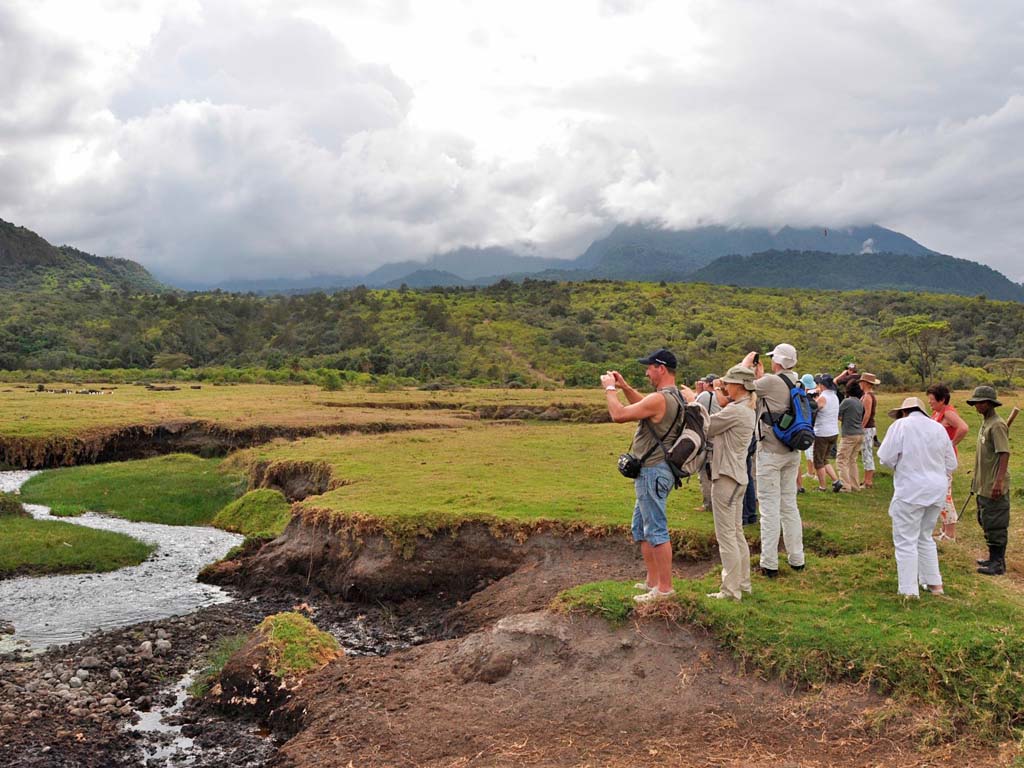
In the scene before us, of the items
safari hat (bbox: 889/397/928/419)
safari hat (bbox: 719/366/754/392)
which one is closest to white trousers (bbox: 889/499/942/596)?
safari hat (bbox: 889/397/928/419)

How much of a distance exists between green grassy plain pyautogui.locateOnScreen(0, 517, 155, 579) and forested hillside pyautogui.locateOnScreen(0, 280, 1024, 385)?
164 ft

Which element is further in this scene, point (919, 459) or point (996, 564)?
point (996, 564)

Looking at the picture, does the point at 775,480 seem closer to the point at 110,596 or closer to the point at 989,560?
the point at 989,560

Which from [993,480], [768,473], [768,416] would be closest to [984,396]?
[993,480]

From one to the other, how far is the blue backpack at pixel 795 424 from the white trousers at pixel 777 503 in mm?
247

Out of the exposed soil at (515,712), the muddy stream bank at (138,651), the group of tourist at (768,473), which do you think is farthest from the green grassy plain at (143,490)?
the group of tourist at (768,473)

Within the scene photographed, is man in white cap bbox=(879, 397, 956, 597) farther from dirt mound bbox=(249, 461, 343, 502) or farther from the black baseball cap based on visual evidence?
dirt mound bbox=(249, 461, 343, 502)

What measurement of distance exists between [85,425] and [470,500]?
2362 cm

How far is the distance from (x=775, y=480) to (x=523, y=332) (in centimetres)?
8224

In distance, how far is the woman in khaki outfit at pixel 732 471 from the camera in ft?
31.2

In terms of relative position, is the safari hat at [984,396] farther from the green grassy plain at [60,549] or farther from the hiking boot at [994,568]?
the green grassy plain at [60,549]

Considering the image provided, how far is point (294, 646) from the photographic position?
34.9 feet

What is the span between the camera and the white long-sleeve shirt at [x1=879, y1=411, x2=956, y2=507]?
9703 millimetres

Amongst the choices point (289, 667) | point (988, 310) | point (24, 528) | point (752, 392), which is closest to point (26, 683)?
point (289, 667)
